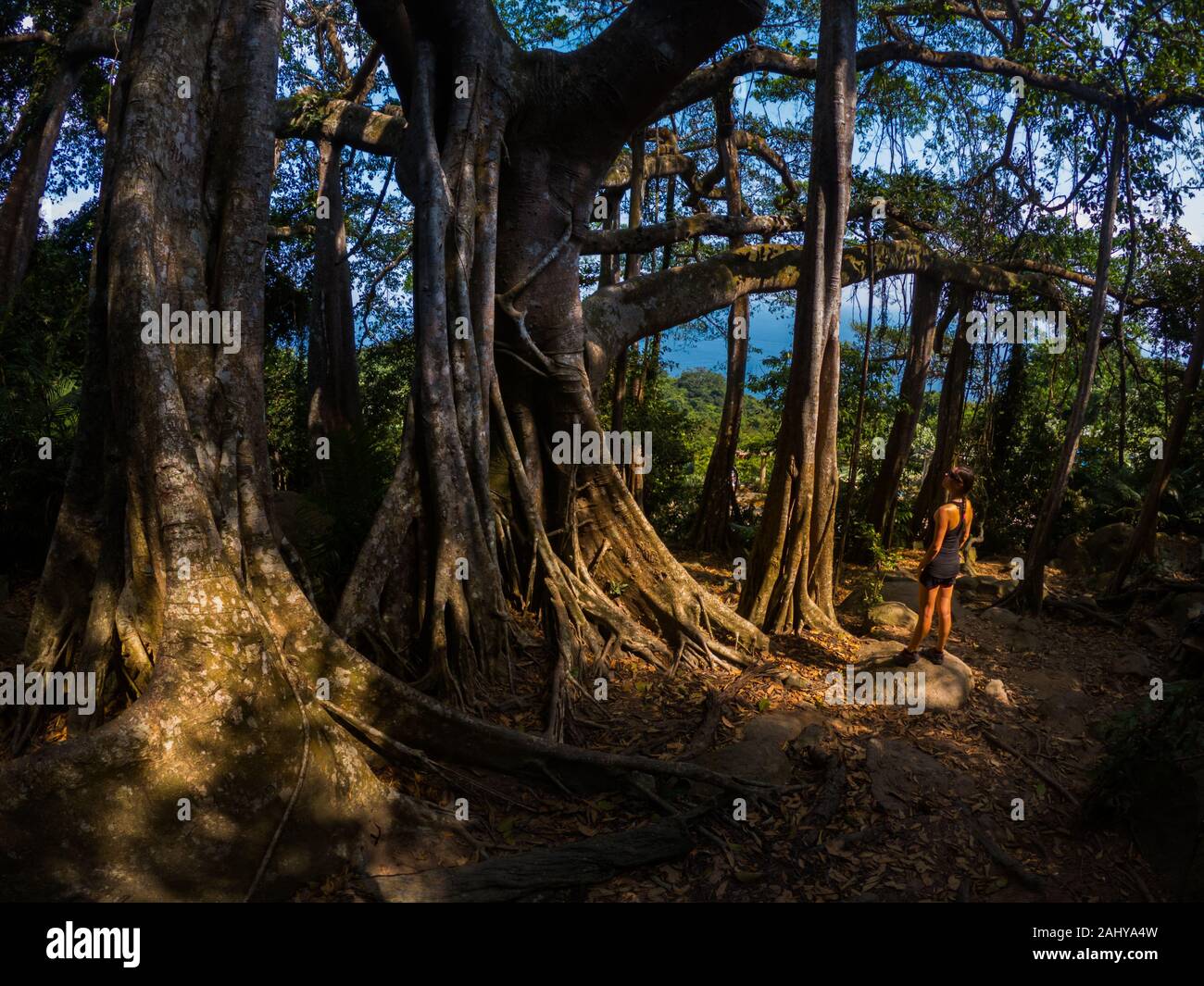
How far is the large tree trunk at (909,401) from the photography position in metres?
11.5

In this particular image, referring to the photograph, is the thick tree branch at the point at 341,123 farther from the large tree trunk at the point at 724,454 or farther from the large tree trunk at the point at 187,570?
the large tree trunk at the point at 724,454

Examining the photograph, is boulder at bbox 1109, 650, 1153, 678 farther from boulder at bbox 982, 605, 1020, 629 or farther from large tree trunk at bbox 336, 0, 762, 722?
large tree trunk at bbox 336, 0, 762, 722

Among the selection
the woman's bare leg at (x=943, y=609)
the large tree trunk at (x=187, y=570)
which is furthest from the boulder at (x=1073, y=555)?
the large tree trunk at (x=187, y=570)

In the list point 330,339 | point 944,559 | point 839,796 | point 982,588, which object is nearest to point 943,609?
point 944,559

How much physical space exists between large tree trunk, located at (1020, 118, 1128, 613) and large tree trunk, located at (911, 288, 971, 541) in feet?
10.1

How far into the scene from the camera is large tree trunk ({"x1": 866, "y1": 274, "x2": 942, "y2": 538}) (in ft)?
37.8

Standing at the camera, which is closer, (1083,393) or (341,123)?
(1083,393)

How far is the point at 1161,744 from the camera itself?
4.21 meters

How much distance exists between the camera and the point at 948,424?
11.6 m

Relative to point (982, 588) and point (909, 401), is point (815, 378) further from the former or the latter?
point (909, 401)

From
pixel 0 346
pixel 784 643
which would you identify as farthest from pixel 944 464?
pixel 0 346

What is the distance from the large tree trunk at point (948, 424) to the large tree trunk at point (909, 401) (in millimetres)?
342

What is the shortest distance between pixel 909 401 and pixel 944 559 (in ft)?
18.0

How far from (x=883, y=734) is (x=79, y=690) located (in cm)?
458
